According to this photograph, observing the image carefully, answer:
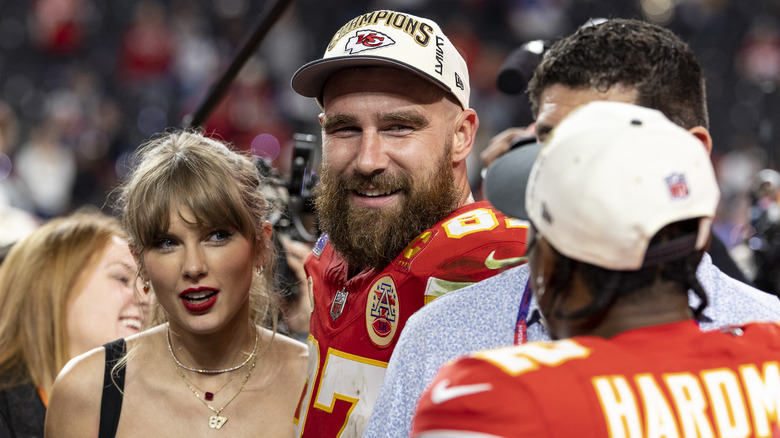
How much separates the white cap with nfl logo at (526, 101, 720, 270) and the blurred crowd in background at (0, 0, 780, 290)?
770 centimetres

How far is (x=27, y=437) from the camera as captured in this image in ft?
7.91

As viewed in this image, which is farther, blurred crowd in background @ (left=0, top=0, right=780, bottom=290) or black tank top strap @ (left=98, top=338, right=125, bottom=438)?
blurred crowd in background @ (left=0, top=0, right=780, bottom=290)

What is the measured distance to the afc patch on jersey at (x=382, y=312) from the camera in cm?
158

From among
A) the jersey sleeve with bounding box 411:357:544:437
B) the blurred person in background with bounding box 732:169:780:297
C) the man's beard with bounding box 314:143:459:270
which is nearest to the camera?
the jersey sleeve with bounding box 411:357:544:437

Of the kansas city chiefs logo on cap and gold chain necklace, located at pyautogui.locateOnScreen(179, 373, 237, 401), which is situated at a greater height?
the kansas city chiefs logo on cap

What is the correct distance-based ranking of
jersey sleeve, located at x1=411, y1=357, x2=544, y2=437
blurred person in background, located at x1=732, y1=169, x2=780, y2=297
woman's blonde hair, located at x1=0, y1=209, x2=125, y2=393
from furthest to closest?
blurred person in background, located at x1=732, y1=169, x2=780, y2=297 → woman's blonde hair, located at x1=0, y1=209, x2=125, y2=393 → jersey sleeve, located at x1=411, y1=357, x2=544, y2=437

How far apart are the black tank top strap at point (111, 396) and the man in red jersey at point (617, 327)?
136cm

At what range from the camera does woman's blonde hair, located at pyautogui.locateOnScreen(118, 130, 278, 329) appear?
204 centimetres

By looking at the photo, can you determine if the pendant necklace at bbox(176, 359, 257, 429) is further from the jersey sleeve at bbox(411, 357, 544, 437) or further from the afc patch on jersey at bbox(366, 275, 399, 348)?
the jersey sleeve at bbox(411, 357, 544, 437)

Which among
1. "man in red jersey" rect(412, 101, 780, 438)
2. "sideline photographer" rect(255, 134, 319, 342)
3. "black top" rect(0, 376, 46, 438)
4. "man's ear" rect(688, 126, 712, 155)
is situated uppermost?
"man's ear" rect(688, 126, 712, 155)

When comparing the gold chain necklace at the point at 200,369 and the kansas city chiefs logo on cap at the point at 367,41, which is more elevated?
the kansas city chiefs logo on cap at the point at 367,41

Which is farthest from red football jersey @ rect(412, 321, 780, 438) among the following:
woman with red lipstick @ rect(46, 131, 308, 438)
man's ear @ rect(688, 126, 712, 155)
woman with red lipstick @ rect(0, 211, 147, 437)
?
woman with red lipstick @ rect(0, 211, 147, 437)

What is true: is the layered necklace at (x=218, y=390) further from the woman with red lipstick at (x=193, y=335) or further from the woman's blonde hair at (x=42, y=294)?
the woman's blonde hair at (x=42, y=294)

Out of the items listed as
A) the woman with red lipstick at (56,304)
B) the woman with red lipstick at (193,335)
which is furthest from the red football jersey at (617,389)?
the woman with red lipstick at (56,304)
